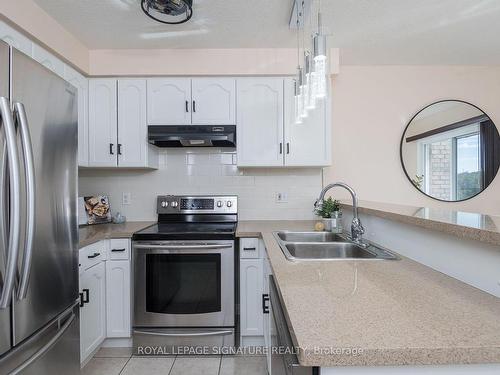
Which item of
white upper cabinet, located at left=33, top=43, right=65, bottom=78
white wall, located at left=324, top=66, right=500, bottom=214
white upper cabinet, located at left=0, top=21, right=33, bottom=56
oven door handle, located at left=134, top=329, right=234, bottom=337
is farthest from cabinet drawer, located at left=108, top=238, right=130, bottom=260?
white wall, located at left=324, top=66, right=500, bottom=214

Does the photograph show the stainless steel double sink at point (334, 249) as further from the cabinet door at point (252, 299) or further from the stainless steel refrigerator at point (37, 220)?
the stainless steel refrigerator at point (37, 220)

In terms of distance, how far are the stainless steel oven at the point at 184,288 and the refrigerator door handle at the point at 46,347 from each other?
0.67 metres

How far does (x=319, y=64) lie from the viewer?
4.17 feet

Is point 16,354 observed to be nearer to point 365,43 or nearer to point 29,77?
point 29,77

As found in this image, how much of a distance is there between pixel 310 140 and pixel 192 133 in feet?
3.21

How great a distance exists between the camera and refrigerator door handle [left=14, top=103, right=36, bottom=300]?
103 centimetres

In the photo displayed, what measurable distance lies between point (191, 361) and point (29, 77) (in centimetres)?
192

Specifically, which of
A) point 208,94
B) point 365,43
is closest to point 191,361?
point 208,94

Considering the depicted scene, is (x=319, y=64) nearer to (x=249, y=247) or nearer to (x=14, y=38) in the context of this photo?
(x=249, y=247)

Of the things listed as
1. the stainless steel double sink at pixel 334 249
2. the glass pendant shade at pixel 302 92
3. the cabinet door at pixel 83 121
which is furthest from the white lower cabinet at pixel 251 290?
the cabinet door at pixel 83 121

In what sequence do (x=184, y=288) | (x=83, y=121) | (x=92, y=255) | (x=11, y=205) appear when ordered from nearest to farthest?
(x=11, y=205)
(x=92, y=255)
(x=184, y=288)
(x=83, y=121)

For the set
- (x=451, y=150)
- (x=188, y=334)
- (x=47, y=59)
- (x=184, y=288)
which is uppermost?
(x=47, y=59)

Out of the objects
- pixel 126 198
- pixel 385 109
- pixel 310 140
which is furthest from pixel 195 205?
pixel 385 109

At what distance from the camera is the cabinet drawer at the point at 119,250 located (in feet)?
7.03
